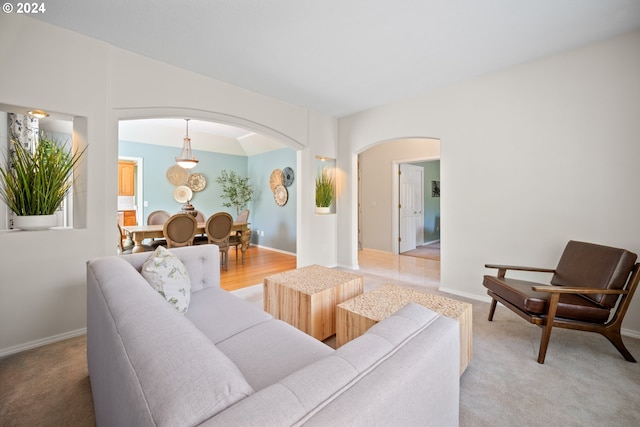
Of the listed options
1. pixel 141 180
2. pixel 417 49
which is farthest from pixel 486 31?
pixel 141 180

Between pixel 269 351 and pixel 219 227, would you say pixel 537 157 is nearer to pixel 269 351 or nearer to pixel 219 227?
pixel 269 351

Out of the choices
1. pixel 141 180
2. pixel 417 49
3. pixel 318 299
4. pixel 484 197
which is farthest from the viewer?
pixel 141 180

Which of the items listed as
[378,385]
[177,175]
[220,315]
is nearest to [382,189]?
[177,175]

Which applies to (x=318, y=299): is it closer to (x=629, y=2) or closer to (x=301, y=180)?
(x=301, y=180)

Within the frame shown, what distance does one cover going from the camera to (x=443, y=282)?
3.62 m

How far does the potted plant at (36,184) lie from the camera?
6.93 ft

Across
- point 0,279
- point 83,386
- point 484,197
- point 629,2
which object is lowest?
point 83,386

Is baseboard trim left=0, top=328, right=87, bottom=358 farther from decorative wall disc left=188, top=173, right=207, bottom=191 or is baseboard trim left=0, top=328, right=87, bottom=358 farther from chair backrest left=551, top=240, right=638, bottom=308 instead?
decorative wall disc left=188, top=173, right=207, bottom=191

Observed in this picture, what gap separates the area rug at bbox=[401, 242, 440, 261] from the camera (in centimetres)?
584

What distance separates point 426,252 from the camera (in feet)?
20.6

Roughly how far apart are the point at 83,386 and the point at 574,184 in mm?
4340

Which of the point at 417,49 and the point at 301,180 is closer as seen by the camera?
the point at 417,49

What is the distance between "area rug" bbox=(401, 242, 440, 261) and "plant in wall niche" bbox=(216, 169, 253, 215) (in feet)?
13.8

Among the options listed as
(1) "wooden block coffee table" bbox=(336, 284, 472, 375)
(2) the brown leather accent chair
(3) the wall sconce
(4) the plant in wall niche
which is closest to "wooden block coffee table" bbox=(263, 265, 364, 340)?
(1) "wooden block coffee table" bbox=(336, 284, 472, 375)
